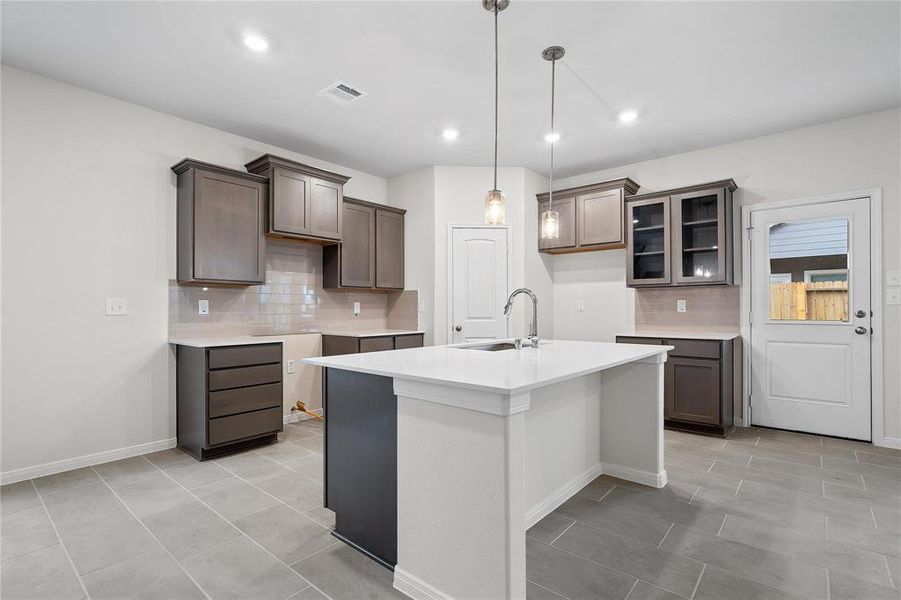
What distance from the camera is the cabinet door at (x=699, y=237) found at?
4.09 m

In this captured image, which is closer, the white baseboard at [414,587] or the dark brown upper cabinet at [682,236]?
the white baseboard at [414,587]

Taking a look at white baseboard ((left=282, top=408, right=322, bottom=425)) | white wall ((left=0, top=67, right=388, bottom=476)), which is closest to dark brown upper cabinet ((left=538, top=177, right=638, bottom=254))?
white baseboard ((left=282, top=408, right=322, bottom=425))

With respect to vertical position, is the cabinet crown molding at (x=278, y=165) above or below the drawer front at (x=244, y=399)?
above

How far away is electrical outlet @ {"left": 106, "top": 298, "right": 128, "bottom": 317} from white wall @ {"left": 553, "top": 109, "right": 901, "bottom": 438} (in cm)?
425

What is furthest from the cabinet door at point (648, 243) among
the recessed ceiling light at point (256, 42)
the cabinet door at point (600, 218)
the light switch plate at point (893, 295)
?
the recessed ceiling light at point (256, 42)

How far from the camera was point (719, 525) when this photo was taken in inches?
90.7

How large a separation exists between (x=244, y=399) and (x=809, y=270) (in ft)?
16.0

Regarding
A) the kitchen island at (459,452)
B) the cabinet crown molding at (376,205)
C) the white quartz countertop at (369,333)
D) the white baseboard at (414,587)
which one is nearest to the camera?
the kitchen island at (459,452)

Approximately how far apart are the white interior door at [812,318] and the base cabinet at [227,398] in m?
4.32

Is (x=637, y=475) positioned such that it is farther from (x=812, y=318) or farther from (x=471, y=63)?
(x=471, y=63)

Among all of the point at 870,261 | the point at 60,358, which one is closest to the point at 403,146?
the point at 60,358

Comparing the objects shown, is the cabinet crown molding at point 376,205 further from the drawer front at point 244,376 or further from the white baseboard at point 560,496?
the white baseboard at point 560,496

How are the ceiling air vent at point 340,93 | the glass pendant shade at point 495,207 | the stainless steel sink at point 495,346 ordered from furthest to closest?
the ceiling air vent at point 340,93 → the stainless steel sink at point 495,346 → the glass pendant shade at point 495,207

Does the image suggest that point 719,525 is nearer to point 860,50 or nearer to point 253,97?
point 860,50
